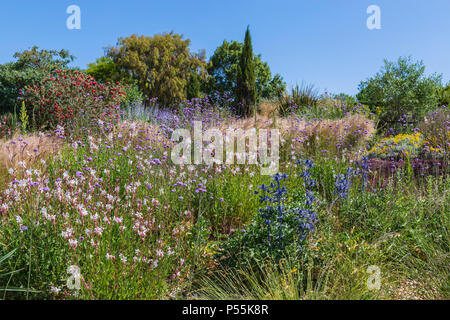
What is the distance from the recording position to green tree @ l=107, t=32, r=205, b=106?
2564 cm

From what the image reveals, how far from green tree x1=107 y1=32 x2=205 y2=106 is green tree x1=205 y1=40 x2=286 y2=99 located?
146cm

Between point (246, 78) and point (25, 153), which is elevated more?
point (246, 78)

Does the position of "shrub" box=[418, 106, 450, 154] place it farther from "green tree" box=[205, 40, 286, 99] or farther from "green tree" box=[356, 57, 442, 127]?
"green tree" box=[205, 40, 286, 99]

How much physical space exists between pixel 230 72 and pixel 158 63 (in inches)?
227

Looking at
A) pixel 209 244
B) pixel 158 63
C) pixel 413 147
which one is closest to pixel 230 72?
pixel 158 63

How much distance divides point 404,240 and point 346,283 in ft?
4.25

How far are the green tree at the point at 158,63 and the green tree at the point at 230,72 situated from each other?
1455 mm

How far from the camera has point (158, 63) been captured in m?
26.1

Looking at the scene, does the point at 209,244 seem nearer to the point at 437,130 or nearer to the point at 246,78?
the point at 437,130

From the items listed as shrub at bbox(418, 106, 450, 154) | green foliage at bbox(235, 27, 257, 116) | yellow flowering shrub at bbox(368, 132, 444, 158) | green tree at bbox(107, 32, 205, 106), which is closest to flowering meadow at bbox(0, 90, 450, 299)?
yellow flowering shrub at bbox(368, 132, 444, 158)
